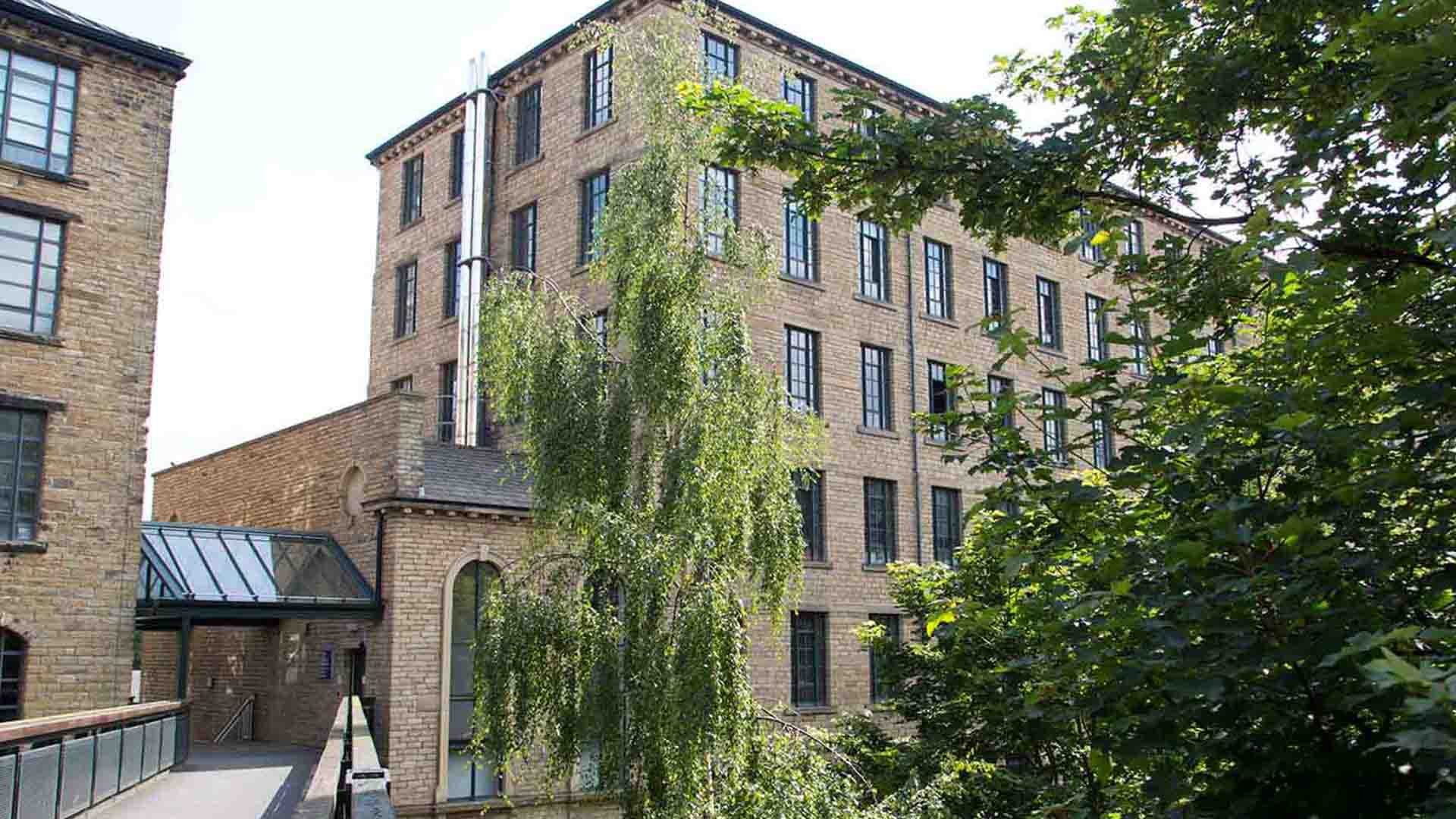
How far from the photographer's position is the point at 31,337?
17.5m

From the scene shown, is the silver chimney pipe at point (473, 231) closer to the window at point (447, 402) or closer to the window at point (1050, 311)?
the window at point (447, 402)

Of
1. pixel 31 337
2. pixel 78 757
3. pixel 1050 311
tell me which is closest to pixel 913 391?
pixel 1050 311

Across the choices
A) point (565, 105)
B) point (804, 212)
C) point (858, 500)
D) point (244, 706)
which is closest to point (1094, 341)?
point (858, 500)

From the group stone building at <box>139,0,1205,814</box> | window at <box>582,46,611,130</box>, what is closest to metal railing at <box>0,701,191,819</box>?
stone building at <box>139,0,1205,814</box>

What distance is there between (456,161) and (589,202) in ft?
20.6

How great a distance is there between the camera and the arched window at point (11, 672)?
16.6m

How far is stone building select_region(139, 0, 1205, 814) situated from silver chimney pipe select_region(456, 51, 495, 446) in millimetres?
63

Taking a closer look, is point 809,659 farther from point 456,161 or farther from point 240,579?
point 456,161

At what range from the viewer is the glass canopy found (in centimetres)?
1878

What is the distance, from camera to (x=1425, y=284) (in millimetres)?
4637

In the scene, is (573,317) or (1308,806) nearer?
(1308,806)

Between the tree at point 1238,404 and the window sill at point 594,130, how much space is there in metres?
17.2

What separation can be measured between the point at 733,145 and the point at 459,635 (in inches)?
580

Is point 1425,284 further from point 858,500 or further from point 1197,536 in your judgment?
point 858,500
